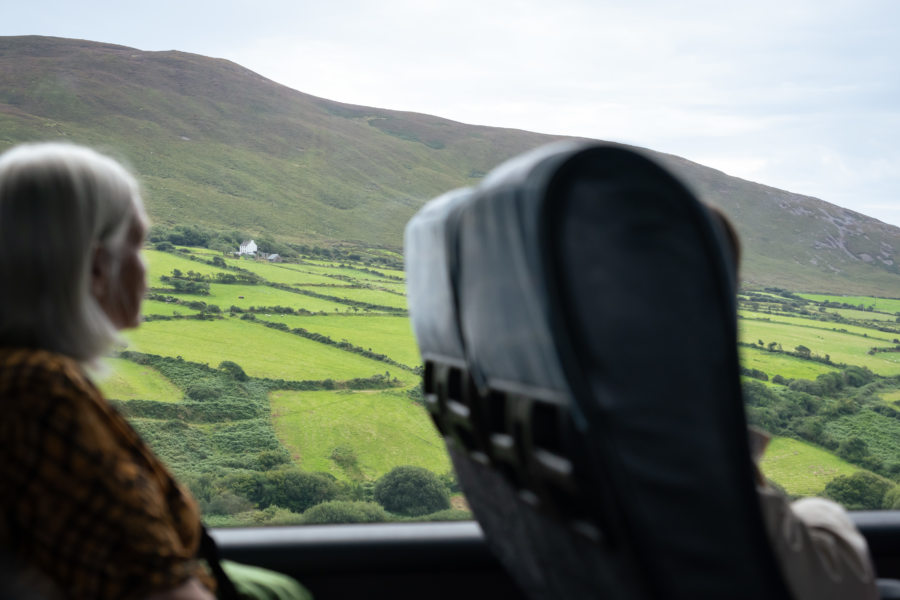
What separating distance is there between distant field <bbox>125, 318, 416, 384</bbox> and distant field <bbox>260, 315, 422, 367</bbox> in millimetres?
61

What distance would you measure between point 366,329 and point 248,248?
26.4 inches

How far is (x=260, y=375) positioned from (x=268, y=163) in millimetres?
1177

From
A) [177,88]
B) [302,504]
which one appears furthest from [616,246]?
[177,88]

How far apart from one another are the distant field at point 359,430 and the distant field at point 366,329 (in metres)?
0.21

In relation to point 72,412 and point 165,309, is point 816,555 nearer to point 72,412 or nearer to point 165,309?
point 72,412

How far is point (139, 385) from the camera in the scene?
2.70 m

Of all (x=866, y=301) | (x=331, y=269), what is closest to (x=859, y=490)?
(x=866, y=301)

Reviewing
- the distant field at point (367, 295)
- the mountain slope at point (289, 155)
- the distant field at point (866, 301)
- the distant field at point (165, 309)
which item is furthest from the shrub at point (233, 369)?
the distant field at point (866, 301)

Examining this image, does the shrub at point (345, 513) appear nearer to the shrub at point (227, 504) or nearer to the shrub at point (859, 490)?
the shrub at point (227, 504)

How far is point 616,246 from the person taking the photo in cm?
78

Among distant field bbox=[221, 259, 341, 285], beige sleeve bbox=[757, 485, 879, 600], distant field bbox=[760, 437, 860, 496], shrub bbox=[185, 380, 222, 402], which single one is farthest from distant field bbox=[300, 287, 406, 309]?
beige sleeve bbox=[757, 485, 879, 600]

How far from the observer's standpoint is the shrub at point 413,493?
2676mm

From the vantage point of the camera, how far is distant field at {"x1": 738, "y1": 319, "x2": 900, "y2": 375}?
3.12m

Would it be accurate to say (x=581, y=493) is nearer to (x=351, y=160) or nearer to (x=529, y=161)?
(x=529, y=161)
